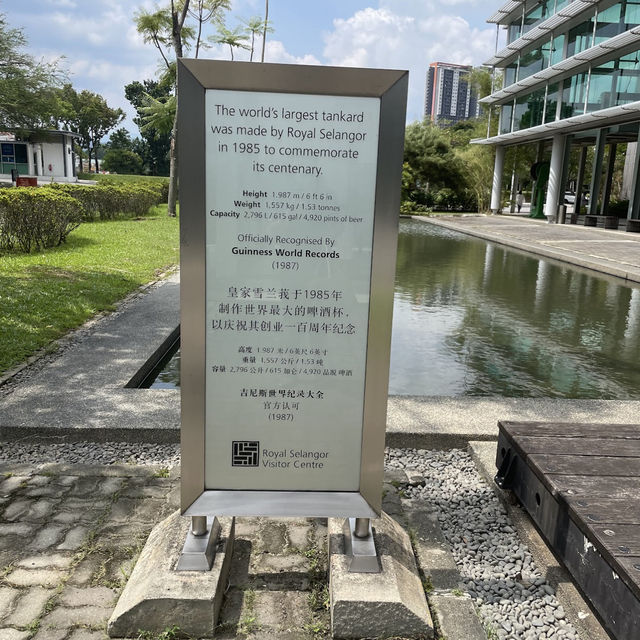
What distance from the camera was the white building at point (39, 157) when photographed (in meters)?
41.4

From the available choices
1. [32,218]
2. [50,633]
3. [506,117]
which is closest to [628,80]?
[506,117]

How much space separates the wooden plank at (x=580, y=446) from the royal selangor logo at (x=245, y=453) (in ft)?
4.32

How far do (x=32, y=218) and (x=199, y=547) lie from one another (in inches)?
441

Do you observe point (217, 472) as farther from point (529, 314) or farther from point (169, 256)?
point (169, 256)

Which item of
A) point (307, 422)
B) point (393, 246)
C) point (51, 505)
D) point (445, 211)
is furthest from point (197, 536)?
point (445, 211)

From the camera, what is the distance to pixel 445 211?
1597 inches

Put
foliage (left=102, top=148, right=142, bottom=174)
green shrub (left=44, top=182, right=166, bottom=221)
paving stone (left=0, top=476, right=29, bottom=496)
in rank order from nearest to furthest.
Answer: paving stone (left=0, top=476, right=29, bottom=496) < green shrub (left=44, top=182, right=166, bottom=221) < foliage (left=102, top=148, right=142, bottom=174)

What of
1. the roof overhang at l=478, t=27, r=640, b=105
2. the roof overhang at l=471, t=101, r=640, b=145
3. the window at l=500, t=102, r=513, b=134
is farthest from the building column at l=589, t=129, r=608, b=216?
the window at l=500, t=102, r=513, b=134

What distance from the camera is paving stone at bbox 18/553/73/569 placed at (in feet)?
8.08

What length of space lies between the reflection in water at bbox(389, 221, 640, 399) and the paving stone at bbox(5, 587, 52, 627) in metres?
3.56

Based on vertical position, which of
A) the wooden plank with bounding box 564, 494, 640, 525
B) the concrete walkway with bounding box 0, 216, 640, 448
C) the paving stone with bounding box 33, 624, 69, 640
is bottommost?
the paving stone with bounding box 33, 624, 69, 640

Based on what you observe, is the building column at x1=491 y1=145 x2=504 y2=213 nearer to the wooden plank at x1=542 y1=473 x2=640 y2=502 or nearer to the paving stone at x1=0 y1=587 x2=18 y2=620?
the wooden plank at x1=542 y1=473 x2=640 y2=502

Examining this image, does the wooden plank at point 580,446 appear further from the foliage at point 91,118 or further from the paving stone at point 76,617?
the foliage at point 91,118

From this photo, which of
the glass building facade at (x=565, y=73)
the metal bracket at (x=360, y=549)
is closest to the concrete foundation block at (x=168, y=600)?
the metal bracket at (x=360, y=549)
